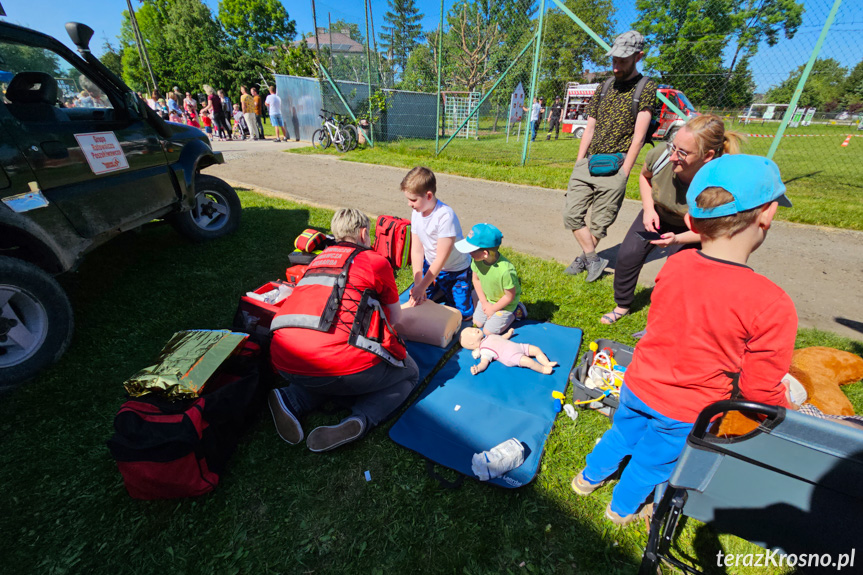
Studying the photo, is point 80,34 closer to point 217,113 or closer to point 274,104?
point 274,104

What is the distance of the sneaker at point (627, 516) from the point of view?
1832 mm

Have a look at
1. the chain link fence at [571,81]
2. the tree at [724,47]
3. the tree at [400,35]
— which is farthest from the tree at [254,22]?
the tree at [724,47]

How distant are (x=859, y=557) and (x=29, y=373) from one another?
165 inches

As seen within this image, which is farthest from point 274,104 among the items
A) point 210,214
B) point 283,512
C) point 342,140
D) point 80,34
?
point 283,512

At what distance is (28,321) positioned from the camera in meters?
2.62

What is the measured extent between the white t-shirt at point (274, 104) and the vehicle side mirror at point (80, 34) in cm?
1293

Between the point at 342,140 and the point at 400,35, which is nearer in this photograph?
the point at 342,140

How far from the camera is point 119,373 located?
9.20 ft

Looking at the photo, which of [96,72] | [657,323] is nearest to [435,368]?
[657,323]

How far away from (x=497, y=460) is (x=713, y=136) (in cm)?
221

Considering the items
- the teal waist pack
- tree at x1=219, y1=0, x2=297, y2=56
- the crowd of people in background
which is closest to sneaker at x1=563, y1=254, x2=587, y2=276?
the teal waist pack

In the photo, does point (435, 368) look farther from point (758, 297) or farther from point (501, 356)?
point (758, 297)

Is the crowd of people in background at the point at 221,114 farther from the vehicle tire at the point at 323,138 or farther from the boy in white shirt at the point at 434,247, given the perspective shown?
the boy in white shirt at the point at 434,247

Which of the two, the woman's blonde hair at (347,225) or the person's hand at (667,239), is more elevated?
the woman's blonde hair at (347,225)
